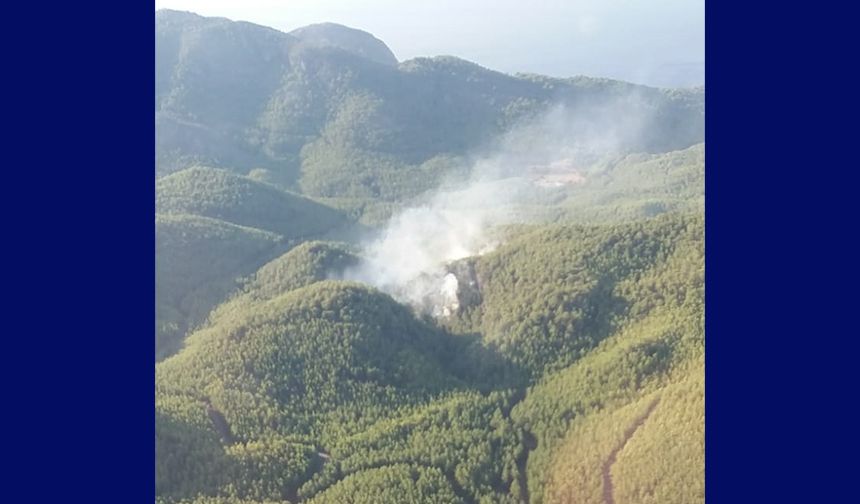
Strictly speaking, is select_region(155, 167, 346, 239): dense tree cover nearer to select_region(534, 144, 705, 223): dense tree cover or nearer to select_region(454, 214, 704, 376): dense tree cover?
select_region(534, 144, 705, 223): dense tree cover

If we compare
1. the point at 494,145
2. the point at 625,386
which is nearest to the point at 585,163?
the point at 494,145

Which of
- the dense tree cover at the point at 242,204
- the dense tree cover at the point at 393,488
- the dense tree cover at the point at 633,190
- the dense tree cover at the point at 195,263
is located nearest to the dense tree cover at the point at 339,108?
the dense tree cover at the point at 242,204

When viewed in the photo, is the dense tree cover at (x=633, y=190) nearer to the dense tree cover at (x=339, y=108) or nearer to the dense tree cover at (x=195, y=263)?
the dense tree cover at (x=339, y=108)

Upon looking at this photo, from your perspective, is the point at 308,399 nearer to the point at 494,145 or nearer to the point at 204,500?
the point at 204,500

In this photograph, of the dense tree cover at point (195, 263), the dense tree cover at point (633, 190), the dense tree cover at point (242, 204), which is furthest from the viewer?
the dense tree cover at point (242, 204)

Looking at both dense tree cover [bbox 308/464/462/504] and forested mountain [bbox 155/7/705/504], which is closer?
dense tree cover [bbox 308/464/462/504]

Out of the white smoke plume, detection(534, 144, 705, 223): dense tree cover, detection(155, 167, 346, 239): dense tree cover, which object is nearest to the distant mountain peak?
the white smoke plume

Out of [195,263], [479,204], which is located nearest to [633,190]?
[479,204]
